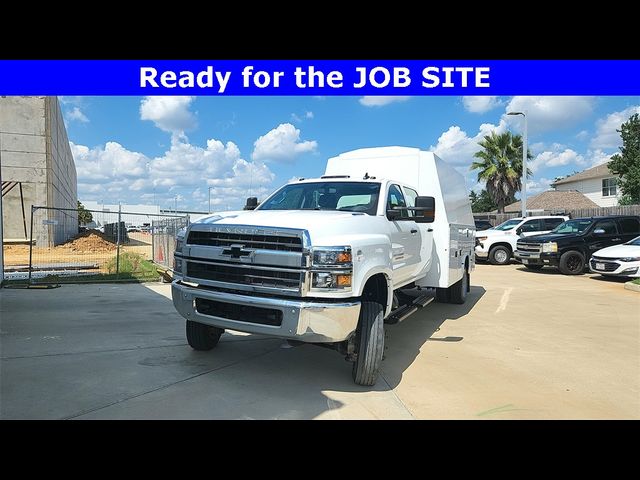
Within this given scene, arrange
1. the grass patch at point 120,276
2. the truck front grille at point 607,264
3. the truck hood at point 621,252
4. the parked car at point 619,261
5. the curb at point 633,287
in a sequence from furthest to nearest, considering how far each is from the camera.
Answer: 1. the truck front grille at point 607,264
2. the truck hood at point 621,252
3. the parked car at point 619,261
4. the grass patch at point 120,276
5. the curb at point 633,287

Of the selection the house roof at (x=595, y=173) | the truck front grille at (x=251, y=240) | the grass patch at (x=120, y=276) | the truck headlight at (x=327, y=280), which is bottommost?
the grass patch at (x=120, y=276)

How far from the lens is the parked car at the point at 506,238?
58.1 feet

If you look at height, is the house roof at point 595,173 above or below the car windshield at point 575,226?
above

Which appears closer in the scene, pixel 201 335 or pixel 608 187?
pixel 201 335

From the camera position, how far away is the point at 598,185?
39438 mm

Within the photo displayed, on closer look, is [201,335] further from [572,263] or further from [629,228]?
[629,228]

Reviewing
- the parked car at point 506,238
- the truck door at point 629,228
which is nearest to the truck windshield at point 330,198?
the truck door at point 629,228

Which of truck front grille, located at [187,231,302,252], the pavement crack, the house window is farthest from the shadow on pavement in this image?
the house window

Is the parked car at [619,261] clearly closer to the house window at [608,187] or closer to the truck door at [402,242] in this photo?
the truck door at [402,242]

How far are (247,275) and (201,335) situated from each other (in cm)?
153

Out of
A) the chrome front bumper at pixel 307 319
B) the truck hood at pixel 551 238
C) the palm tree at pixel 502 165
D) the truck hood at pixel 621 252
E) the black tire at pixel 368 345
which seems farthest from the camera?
the palm tree at pixel 502 165

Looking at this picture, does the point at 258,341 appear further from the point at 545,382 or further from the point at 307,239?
the point at 545,382

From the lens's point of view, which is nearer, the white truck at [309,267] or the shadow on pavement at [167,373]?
the shadow on pavement at [167,373]

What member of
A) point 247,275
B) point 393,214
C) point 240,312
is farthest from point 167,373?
point 393,214
